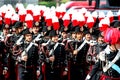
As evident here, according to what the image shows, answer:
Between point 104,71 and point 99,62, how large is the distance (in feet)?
0.83

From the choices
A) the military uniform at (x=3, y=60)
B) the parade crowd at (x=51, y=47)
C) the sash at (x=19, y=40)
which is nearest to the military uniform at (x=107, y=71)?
the parade crowd at (x=51, y=47)

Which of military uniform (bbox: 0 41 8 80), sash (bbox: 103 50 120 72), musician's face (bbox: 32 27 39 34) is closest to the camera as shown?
sash (bbox: 103 50 120 72)

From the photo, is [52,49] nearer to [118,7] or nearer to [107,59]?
[107,59]

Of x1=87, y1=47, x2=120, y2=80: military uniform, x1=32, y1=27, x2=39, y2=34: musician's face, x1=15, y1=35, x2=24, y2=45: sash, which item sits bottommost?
x1=15, y1=35, x2=24, y2=45: sash

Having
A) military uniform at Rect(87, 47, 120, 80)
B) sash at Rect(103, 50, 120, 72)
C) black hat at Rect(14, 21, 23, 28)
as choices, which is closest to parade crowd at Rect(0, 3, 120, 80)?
black hat at Rect(14, 21, 23, 28)

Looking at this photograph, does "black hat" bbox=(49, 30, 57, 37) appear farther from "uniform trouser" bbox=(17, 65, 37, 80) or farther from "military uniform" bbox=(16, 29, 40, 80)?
"uniform trouser" bbox=(17, 65, 37, 80)

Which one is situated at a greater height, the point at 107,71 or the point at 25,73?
the point at 107,71

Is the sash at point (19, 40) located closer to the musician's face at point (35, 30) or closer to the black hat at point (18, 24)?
the musician's face at point (35, 30)

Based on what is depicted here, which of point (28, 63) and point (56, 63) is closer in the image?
point (28, 63)

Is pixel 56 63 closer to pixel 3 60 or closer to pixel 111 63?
pixel 3 60

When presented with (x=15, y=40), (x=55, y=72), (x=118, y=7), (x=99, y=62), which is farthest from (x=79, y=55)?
(x=118, y=7)

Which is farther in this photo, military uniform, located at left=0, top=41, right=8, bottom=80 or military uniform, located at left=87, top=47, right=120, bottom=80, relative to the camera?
military uniform, located at left=0, top=41, right=8, bottom=80

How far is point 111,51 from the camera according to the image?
26.9 feet

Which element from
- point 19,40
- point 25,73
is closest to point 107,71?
point 25,73
